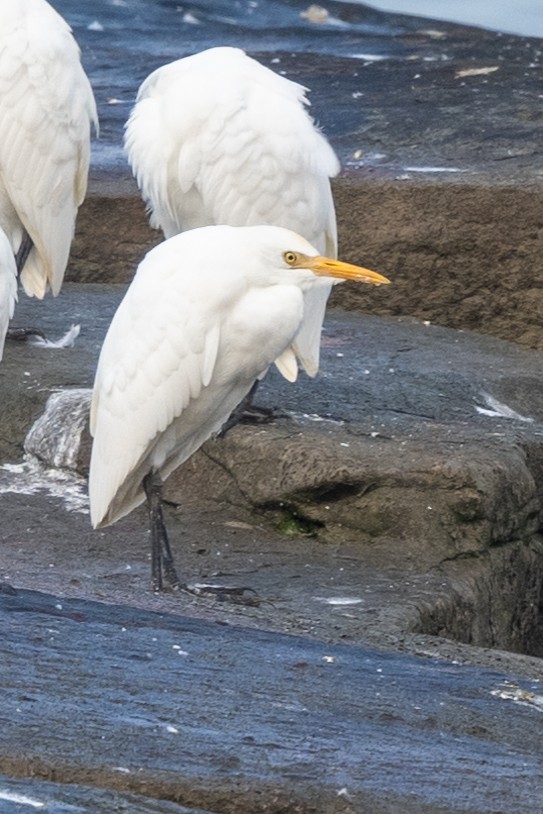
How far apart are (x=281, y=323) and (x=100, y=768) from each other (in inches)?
72.8

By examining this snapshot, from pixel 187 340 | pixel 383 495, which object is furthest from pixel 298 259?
pixel 383 495

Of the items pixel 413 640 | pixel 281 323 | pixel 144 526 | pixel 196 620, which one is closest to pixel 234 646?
pixel 196 620

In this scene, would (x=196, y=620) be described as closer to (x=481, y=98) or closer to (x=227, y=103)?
(x=227, y=103)

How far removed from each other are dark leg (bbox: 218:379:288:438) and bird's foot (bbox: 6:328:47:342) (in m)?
1.33

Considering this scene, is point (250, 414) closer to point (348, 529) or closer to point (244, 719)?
point (348, 529)

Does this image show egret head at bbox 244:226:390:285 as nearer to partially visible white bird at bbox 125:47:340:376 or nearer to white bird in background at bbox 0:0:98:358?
partially visible white bird at bbox 125:47:340:376

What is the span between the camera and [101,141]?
31.6ft

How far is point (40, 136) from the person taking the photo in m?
7.10

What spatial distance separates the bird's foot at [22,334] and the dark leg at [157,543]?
2.10m

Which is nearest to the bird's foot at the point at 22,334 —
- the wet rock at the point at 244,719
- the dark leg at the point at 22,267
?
the dark leg at the point at 22,267

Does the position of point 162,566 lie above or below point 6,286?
below

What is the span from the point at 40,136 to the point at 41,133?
0.01 meters

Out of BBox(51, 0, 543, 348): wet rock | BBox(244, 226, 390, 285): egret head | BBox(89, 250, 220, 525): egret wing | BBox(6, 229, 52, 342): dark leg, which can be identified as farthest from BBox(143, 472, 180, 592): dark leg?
BBox(51, 0, 543, 348): wet rock

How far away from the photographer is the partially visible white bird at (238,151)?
6.33 metres
